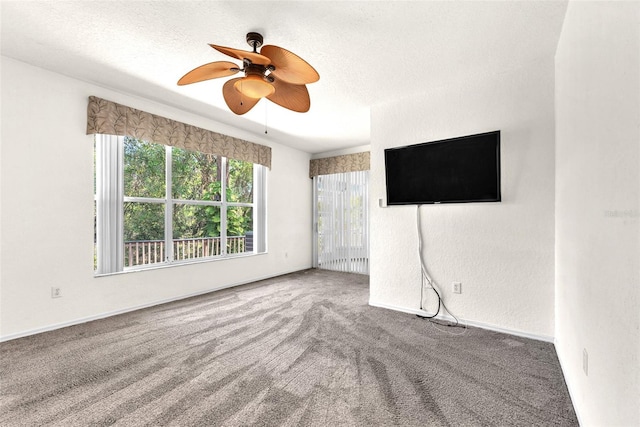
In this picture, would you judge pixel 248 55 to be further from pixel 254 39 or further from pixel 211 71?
pixel 254 39

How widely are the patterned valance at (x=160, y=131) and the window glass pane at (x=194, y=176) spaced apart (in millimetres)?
257

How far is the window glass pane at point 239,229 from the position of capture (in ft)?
15.7

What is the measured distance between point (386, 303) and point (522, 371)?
159 centimetres

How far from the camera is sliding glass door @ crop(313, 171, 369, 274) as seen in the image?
5.73 m

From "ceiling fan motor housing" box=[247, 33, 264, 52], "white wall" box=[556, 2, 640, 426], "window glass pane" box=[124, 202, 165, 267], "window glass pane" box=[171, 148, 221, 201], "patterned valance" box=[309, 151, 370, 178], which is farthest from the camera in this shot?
"patterned valance" box=[309, 151, 370, 178]

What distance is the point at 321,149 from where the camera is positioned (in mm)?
5961

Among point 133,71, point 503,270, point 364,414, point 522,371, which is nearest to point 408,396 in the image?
point 364,414

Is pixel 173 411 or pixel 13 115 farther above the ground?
pixel 13 115

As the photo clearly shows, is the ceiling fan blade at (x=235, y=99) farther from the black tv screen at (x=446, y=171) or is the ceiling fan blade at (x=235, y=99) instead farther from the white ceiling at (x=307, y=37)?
the black tv screen at (x=446, y=171)

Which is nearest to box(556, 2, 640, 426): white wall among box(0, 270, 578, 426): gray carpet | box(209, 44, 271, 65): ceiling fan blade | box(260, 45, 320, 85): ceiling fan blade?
box(0, 270, 578, 426): gray carpet

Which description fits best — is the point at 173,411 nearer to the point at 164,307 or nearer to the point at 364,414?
the point at 364,414

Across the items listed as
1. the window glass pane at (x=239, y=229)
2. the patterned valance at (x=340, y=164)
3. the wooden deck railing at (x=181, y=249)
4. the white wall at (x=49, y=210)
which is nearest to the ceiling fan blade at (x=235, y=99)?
the white wall at (x=49, y=210)

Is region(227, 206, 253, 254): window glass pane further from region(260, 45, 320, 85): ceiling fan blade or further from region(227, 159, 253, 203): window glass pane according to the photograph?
region(260, 45, 320, 85): ceiling fan blade

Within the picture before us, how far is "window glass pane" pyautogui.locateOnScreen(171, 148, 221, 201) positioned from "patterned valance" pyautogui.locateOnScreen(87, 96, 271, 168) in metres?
0.26
